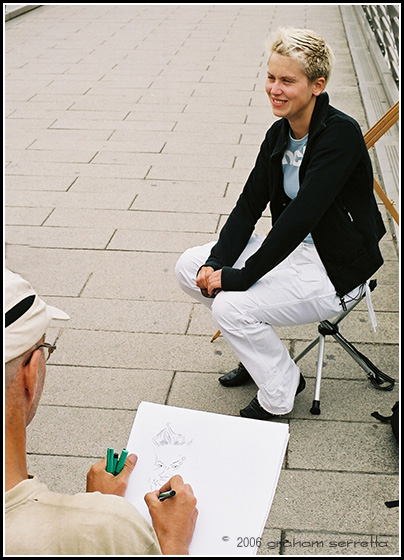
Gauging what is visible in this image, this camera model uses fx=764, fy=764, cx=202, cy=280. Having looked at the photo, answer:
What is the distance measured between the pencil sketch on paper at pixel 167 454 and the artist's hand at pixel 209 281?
114 cm

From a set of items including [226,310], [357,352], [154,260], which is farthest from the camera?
[154,260]

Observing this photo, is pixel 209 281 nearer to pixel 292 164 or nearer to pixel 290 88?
pixel 292 164

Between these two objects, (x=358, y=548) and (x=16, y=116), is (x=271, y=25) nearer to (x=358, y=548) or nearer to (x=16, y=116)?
(x=16, y=116)

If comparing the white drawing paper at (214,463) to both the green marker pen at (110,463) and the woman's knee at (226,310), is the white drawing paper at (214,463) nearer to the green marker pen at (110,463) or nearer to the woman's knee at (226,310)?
the green marker pen at (110,463)

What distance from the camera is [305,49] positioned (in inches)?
117

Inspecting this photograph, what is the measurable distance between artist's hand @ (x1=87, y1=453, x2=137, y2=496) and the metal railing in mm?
5934

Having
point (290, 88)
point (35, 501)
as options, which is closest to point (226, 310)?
point (290, 88)

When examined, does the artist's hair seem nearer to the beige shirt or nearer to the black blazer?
the black blazer

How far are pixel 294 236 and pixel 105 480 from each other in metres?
1.39

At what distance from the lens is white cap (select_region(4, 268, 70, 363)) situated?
1.64m

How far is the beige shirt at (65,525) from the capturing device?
1508 mm

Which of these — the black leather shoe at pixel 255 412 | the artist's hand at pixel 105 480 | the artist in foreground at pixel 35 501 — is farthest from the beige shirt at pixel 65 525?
the black leather shoe at pixel 255 412

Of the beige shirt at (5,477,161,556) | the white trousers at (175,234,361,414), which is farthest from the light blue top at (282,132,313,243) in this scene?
the beige shirt at (5,477,161,556)

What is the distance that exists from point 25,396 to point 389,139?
576 centimetres
